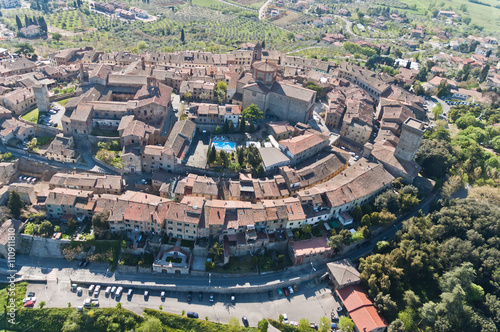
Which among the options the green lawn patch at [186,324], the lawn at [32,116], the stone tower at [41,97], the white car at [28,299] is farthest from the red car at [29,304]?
the stone tower at [41,97]

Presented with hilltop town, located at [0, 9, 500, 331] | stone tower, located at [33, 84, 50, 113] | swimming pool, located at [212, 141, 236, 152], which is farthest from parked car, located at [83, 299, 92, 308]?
stone tower, located at [33, 84, 50, 113]

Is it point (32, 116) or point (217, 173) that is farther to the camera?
point (32, 116)

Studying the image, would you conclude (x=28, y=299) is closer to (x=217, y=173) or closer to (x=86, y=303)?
(x=86, y=303)

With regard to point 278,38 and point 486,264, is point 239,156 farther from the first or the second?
point 278,38

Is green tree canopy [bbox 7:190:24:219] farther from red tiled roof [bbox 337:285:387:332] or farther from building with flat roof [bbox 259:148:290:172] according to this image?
red tiled roof [bbox 337:285:387:332]

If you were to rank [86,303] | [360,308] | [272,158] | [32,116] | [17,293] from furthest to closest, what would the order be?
[32,116]
[272,158]
[17,293]
[86,303]
[360,308]

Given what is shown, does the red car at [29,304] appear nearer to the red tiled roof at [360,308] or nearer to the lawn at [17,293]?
the lawn at [17,293]

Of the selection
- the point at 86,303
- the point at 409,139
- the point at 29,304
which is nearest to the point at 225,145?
the point at 86,303
